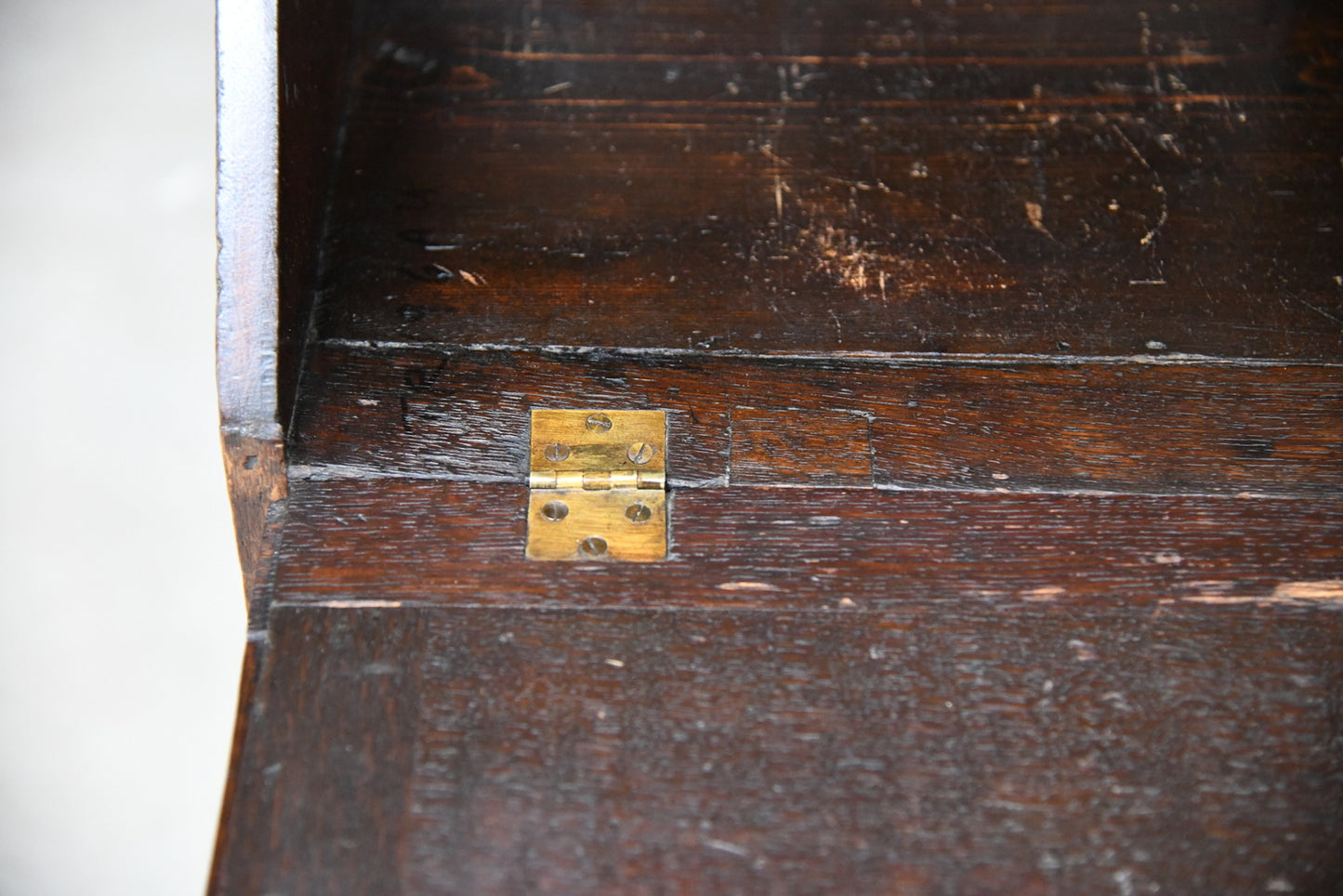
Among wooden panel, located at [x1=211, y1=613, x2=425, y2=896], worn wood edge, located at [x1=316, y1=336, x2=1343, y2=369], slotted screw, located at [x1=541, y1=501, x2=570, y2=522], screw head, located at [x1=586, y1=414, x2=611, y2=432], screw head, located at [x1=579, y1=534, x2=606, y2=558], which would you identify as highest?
worn wood edge, located at [x1=316, y1=336, x2=1343, y2=369]

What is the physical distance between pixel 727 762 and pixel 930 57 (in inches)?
24.1

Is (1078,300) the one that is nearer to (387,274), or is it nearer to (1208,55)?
(1208,55)

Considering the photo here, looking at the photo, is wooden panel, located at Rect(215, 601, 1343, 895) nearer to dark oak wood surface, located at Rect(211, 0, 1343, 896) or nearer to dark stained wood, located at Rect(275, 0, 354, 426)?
dark oak wood surface, located at Rect(211, 0, 1343, 896)

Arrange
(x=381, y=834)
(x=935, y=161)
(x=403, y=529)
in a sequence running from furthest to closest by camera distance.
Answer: (x=935, y=161)
(x=403, y=529)
(x=381, y=834)

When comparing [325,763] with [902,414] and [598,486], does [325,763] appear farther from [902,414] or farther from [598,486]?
[902,414]

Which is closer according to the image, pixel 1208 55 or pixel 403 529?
pixel 403 529

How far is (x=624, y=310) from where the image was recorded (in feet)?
2.57

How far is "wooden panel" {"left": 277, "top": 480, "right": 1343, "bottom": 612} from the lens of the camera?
685mm

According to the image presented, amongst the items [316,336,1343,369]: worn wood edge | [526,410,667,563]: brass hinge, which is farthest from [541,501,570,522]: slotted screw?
[316,336,1343,369]: worn wood edge

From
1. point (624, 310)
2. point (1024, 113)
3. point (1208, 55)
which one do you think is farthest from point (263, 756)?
point (1208, 55)

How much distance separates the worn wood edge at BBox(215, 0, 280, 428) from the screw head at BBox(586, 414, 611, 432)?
0.65 ft

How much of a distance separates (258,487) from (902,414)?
1.38ft

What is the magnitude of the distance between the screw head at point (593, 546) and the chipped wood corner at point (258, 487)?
192 mm

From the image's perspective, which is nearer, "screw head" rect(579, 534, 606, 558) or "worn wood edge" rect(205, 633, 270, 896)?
"worn wood edge" rect(205, 633, 270, 896)
